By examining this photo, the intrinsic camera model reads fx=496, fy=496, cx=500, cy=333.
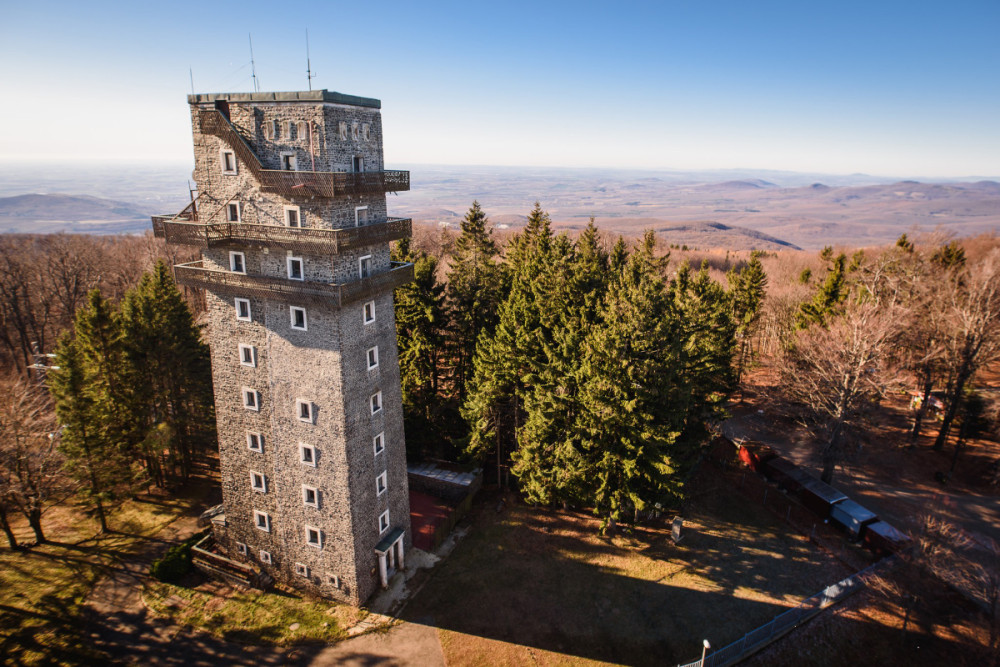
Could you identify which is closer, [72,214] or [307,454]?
[307,454]

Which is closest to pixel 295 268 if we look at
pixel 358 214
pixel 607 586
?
pixel 358 214

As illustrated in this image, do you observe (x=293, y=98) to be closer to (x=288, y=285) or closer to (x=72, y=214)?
(x=288, y=285)

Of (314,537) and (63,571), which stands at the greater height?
(314,537)

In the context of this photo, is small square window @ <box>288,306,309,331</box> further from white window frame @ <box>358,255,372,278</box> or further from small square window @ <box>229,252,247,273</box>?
small square window @ <box>229,252,247,273</box>

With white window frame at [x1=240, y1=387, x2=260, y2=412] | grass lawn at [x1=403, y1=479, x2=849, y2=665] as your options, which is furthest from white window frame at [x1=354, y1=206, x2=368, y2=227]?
grass lawn at [x1=403, y1=479, x2=849, y2=665]

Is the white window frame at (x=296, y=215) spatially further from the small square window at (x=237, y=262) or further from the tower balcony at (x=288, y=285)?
the small square window at (x=237, y=262)

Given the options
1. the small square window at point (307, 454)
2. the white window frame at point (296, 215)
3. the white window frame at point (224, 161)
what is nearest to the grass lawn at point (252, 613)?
the small square window at point (307, 454)

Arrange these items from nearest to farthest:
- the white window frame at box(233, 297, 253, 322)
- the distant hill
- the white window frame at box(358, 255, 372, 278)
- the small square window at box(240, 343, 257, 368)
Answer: the white window frame at box(358, 255, 372, 278), the white window frame at box(233, 297, 253, 322), the small square window at box(240, 343, 257, 368), the distant hill
